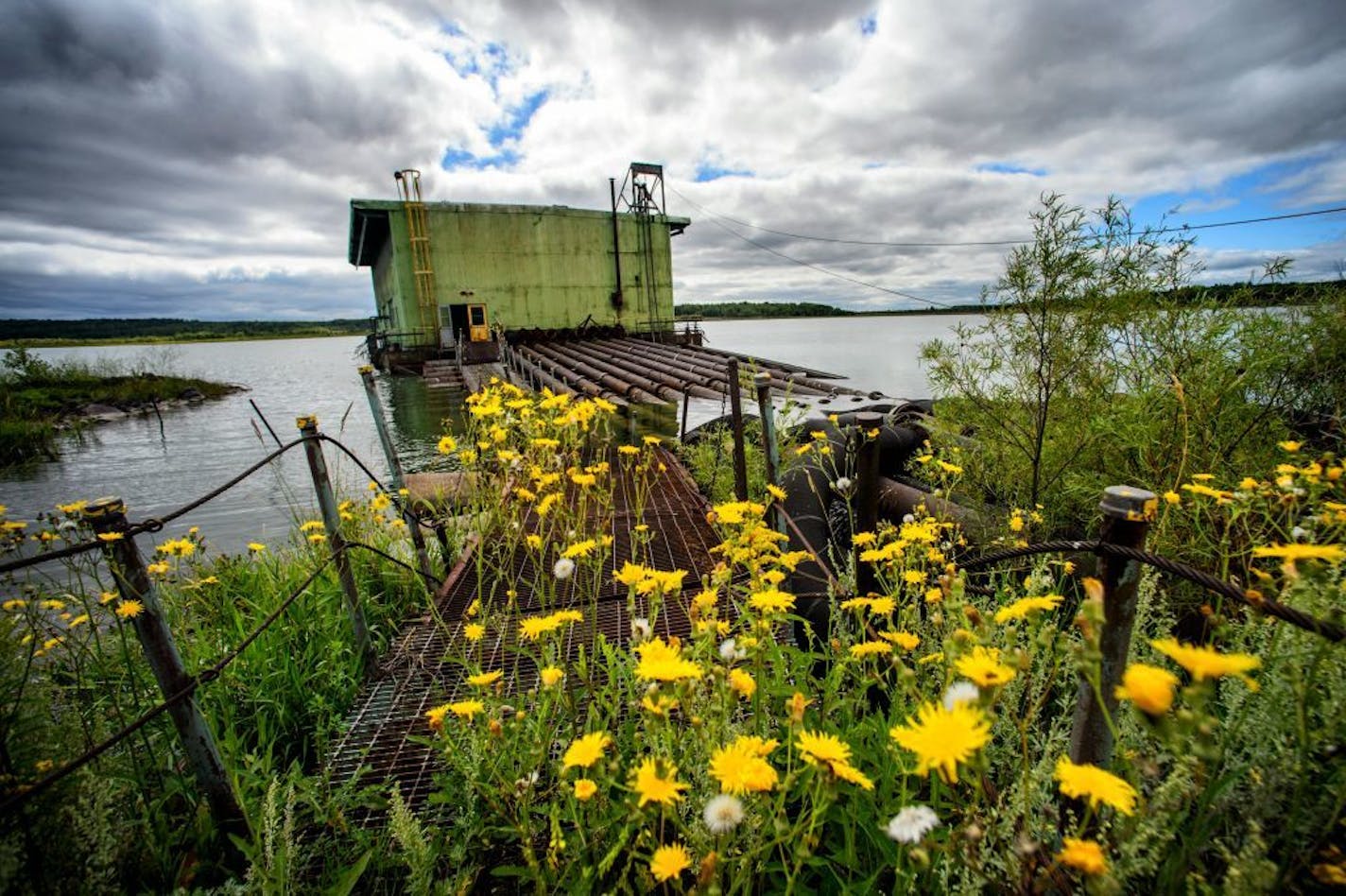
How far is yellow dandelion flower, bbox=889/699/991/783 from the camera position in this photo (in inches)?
30.8

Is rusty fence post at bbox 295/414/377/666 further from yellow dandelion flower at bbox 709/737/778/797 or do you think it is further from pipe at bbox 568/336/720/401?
pipe at bbox 568/336/720/401

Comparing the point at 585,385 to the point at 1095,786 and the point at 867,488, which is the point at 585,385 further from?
the point at 1095,786

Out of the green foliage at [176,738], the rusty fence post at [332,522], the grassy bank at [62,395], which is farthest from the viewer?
the grassy bank at [62,395]

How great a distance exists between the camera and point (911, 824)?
83 cm

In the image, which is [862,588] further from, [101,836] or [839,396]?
[839,396]

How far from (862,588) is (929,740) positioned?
1.51 metres

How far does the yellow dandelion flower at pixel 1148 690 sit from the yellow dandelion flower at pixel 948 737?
18 cm

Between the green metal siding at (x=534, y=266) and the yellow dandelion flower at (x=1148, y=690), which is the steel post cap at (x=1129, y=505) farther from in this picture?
the green metal siding at (x=534, y=266)

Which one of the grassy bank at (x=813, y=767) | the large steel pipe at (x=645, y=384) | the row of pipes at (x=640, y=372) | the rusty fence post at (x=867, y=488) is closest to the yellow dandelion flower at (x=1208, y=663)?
the grassy bank at (x=813, y=767)

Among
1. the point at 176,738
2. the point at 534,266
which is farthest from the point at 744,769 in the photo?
the point at 534,266

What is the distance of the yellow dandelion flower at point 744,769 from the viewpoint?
3.06 feet

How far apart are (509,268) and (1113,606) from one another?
22.3m

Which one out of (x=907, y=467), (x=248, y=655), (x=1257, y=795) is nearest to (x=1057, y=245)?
(x=907, y=467)

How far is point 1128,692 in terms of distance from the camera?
0.69m
